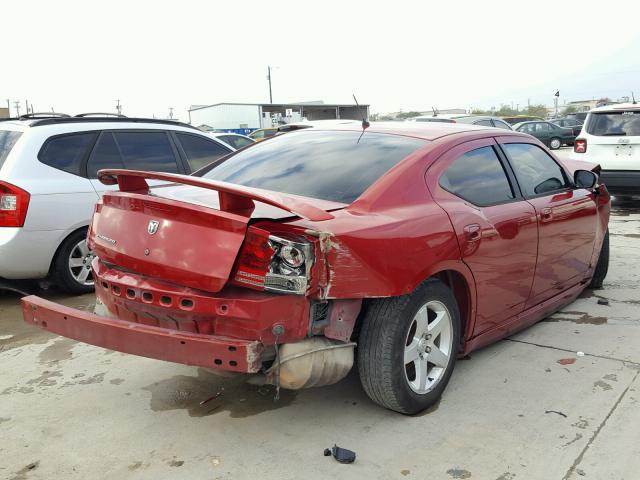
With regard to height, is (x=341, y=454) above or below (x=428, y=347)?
below

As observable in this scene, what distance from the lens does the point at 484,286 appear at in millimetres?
3537

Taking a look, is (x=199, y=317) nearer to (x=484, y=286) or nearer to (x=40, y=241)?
(x=484, y=286)

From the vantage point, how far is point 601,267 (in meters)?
5.40

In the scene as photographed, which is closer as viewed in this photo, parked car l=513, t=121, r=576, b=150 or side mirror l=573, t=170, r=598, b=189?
side mirror l=573, t=170, r=598, b=189

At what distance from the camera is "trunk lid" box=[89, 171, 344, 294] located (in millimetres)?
2662

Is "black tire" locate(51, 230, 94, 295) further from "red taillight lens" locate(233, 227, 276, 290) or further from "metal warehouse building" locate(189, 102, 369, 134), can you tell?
"metal warehouse building" locate(189, 102, 369, 134)

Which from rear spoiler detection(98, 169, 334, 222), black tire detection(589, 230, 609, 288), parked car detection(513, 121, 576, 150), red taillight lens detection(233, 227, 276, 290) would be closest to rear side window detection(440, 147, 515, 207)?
rear spoiler detection(98, 169, 334, 222)

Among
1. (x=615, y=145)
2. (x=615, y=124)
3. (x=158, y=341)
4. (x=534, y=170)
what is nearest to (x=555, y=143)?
(x=615, y=124)

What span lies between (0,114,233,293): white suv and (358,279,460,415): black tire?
3396mm

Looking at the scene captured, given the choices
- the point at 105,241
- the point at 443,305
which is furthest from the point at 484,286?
the point at 105,241

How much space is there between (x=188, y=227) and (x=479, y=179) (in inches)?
73.6

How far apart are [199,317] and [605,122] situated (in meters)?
9.06

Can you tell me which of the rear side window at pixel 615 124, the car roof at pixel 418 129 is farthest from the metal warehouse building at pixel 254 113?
the car roof at pixel 418 129

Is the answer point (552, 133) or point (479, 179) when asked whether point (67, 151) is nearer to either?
point (479, 179)
